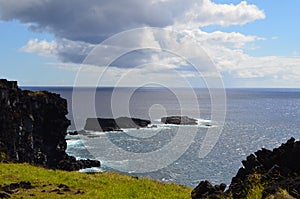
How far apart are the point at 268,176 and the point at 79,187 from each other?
12.9m

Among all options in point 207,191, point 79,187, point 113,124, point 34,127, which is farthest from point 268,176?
point 113,124

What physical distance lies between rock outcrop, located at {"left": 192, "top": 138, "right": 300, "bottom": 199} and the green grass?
4.27 metres

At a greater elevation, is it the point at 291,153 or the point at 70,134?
the point at 291,153

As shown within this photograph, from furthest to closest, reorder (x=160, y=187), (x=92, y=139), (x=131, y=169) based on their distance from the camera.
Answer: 1. (x=92, y=139)
2. (x=131, y=169)
3. (x=160, y=187)

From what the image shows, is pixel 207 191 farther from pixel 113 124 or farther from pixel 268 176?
pixel 113 124

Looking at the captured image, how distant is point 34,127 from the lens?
88938 mm

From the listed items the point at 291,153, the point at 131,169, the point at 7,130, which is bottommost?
the point at 131,169

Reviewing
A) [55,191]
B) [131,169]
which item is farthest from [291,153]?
[131,169]

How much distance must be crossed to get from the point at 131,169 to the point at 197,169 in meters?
16.7

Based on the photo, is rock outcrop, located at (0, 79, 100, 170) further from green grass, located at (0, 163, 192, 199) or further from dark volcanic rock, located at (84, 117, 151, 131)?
dark volcanic rock, located at (84, 117, 151, 131)

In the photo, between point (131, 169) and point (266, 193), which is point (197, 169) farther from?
point (266, 193)

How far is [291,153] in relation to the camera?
16766 millimetres

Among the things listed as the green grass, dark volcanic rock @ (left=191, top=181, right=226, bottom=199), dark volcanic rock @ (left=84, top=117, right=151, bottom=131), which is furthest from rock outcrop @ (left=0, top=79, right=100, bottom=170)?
dark volcanic rock @ (left=84, top=117, right=151, bottom=131)

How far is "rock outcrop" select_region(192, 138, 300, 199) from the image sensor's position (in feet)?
43.9
